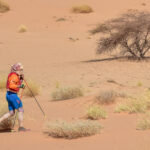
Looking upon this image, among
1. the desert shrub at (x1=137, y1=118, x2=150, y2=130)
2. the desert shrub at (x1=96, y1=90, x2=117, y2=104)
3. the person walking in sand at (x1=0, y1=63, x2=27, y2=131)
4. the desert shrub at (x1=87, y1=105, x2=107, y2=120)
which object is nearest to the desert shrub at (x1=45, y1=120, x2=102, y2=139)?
the desert shrub at (x1=137, y1=118, x2=150, y2=130)

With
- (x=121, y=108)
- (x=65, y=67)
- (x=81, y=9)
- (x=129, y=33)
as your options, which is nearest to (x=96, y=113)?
(x=121, y=108)

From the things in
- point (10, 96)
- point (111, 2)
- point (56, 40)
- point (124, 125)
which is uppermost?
point (111, 2)

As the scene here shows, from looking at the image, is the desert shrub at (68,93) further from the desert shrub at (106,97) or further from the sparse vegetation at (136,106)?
the sparse vegetation at (136,106)

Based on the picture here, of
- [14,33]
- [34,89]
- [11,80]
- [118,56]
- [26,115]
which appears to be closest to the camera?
[11,80]

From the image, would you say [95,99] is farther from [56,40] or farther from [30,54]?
[56,40]

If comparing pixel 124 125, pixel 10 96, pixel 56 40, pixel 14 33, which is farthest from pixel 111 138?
pixel 14 33

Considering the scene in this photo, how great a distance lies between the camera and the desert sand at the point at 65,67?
7934 mm

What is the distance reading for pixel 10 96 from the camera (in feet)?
30.7

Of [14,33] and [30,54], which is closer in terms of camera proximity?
[30,54]

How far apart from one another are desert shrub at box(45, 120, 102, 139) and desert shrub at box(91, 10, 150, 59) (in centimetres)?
1501

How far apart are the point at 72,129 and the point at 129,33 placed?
613 inches

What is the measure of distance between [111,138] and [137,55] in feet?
55.1

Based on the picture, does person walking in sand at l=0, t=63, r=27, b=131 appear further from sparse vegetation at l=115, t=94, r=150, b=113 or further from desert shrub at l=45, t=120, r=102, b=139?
sparse vegetation at l=115, t=94, r=150, b=113

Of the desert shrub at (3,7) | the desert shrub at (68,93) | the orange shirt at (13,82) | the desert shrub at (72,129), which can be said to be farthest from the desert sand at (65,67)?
the orange shirt at (13,82)
